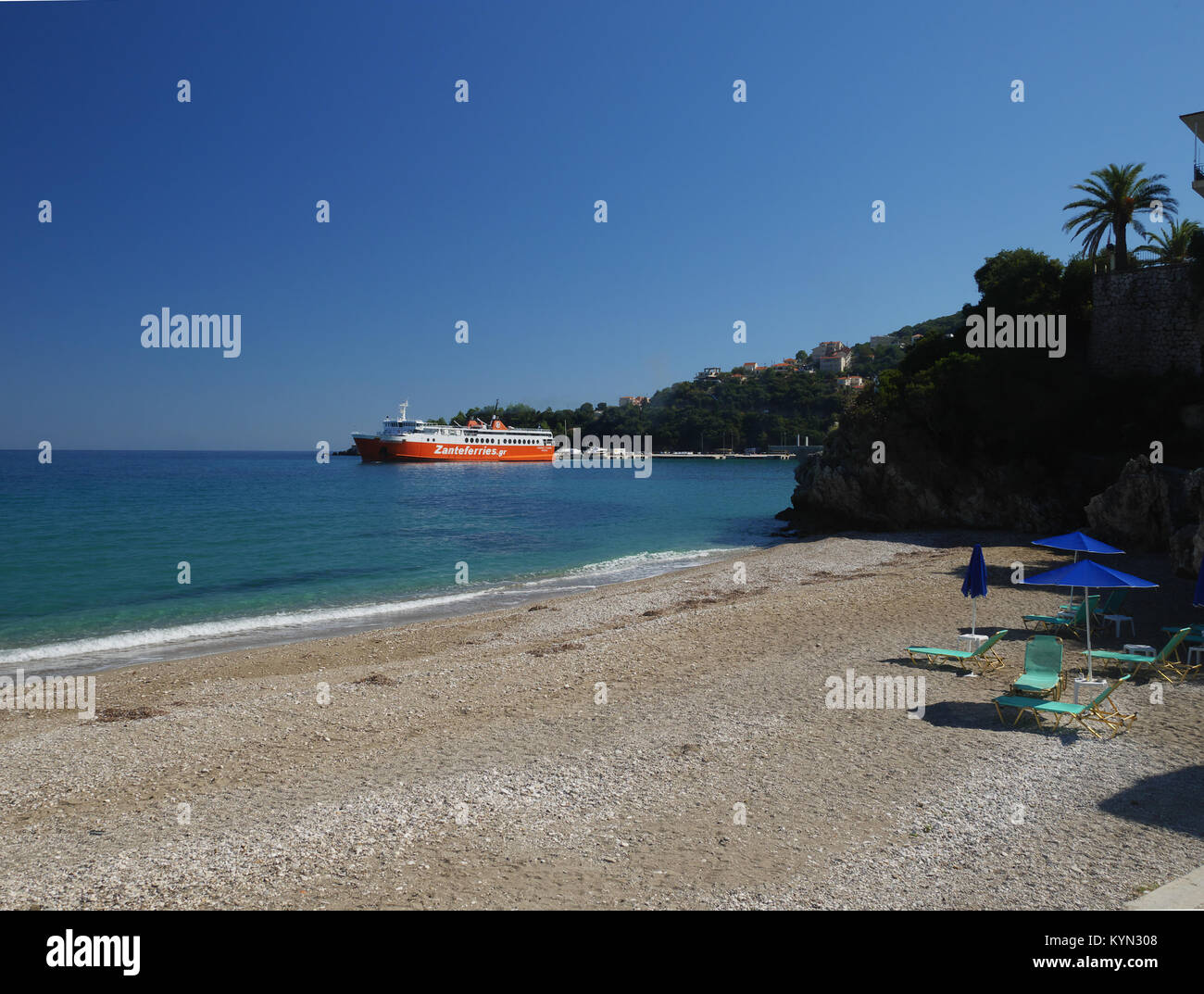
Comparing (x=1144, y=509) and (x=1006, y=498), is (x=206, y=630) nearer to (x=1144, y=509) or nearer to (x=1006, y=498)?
(x=1144, y=509)

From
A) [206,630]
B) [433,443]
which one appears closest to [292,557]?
[206,630]

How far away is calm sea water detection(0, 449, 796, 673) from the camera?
1755 cm

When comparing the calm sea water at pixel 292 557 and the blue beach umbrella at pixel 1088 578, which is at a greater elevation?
the blue beach umbrella at pixel 1088 578

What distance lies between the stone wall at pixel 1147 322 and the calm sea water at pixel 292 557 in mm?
15627

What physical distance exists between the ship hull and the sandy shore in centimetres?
9997

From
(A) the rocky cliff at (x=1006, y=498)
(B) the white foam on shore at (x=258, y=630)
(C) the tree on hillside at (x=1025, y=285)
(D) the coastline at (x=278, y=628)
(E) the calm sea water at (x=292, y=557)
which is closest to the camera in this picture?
(D) the coastline at (x=278, y=628)

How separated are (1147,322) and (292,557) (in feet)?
111

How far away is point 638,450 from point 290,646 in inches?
5687

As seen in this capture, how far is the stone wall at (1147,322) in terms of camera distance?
26219 mm

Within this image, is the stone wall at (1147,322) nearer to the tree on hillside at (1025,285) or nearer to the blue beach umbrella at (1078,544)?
the tree on hillside at (1025,285)

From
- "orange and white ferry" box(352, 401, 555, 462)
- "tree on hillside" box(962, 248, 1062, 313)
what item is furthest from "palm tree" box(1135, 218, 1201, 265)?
"orange and white ferry" box(352, 401, 555, 462)

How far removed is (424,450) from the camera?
111 meters

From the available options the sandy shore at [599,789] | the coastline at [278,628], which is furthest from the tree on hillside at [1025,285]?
the sandy shore at [599,789]
